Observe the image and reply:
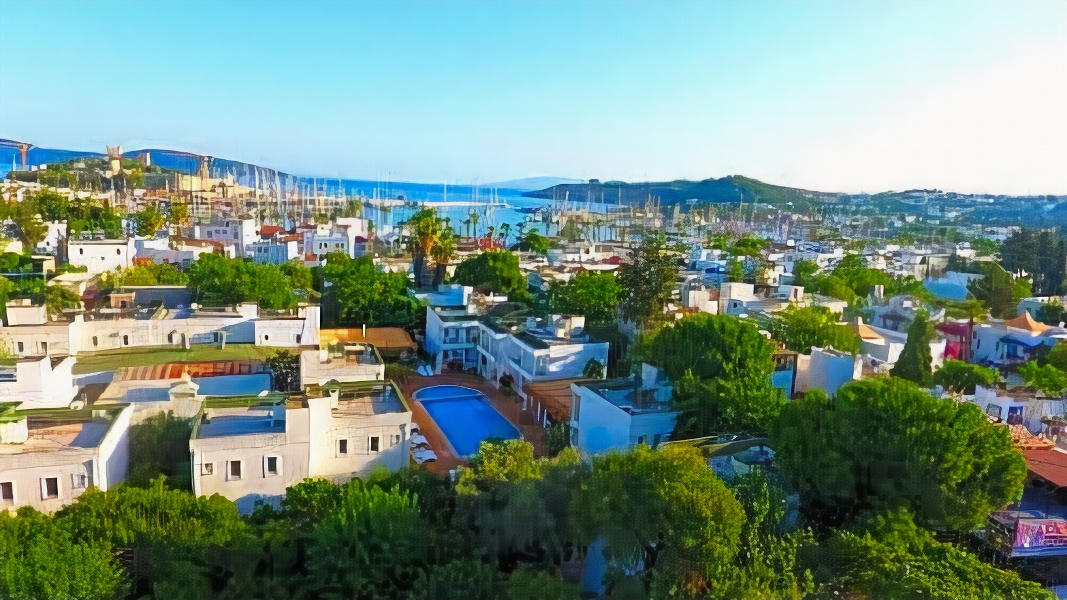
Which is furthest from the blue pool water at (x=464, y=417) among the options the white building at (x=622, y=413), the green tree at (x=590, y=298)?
the green tree at (x=590, y=298)

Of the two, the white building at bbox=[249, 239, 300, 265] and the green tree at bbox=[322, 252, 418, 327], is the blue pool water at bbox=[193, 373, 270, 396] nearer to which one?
the green tree at bbox=[322, 252, 418, 327]

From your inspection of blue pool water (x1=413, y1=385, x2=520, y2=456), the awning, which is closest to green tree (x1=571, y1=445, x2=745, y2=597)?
blue pool water (x1=413, y1=385, x2=520, y2=456)

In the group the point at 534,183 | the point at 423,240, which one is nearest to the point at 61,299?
the point at 423,240

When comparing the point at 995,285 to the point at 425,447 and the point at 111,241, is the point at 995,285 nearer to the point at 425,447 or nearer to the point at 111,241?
the point at 425,447

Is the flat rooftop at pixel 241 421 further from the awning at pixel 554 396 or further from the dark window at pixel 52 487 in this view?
the awning at pixel 554 396

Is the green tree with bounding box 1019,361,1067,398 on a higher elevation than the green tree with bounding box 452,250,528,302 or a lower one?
lower

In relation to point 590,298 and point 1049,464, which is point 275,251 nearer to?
point 590,298

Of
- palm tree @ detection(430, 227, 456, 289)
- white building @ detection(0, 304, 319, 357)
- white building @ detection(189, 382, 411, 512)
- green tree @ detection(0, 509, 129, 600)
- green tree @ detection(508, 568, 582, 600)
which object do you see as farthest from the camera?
palm tree @ detection(430, 227, 456, 289)
